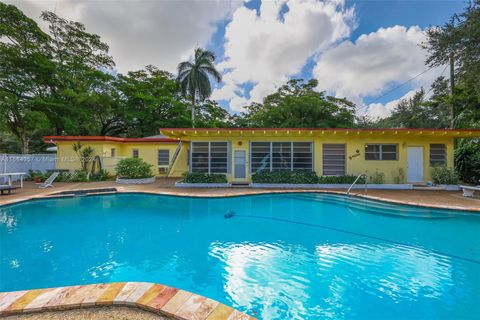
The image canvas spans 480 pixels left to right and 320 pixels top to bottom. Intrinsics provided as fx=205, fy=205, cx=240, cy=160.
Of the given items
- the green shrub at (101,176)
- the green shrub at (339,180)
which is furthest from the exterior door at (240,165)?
the green shrub at (101,176)

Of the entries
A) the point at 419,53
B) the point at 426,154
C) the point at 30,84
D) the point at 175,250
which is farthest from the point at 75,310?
the point at 30,84

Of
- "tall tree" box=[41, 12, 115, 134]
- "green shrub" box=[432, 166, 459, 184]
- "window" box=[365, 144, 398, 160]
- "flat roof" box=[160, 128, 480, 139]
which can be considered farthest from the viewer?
"tall tree" box=[41, 12, 115, 134]

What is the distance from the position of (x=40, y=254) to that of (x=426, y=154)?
15279 mm

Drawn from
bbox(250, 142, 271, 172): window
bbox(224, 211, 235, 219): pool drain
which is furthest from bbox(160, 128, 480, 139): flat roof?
bbox(224, 211, 235, 219): pool drain

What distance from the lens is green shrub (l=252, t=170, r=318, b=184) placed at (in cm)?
1054

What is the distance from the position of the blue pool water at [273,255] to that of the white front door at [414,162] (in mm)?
5155

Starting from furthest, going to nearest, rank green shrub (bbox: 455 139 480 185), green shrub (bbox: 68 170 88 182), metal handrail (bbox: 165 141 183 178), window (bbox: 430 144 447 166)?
metal handrail (bbox: 165 141 183 178), green shrub (bbox: 68 170 88 182), window (bbox: 430 144 447 166), green shrub (bbox: 455 139 480 185)

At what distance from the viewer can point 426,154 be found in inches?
421

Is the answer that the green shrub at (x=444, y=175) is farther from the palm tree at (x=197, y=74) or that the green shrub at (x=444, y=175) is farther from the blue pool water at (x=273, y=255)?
the palm tree at (x=197, y=74)

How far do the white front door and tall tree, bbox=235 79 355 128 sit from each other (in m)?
8.51

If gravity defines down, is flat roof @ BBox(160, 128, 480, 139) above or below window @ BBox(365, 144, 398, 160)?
above

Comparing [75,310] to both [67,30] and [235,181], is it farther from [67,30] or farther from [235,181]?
[67,30]

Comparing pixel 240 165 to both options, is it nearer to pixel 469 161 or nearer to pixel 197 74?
pixel 469 161

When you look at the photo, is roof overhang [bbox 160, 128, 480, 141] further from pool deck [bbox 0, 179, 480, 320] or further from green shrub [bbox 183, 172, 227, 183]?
pool deck [bbox 0, 179, 480, 320]
